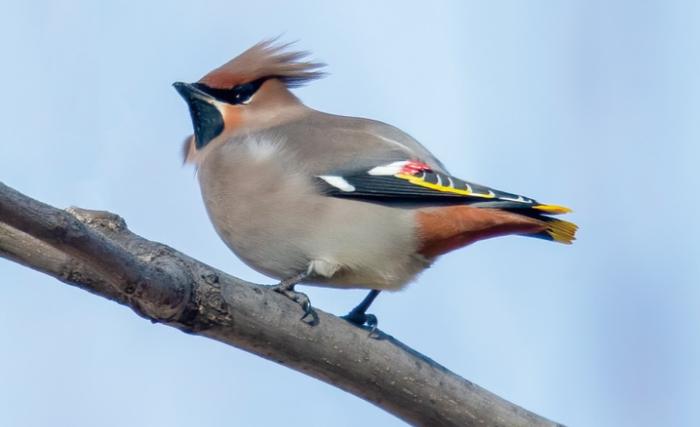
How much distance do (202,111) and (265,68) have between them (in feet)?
1.11

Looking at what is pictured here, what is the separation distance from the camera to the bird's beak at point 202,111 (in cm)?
491

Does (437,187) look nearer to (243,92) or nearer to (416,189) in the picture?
(416,189)

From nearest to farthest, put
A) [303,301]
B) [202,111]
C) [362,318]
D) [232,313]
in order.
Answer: [232,313] < [303,301] < [362,318] < [202,111]

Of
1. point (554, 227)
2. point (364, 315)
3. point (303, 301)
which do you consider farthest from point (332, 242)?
point (303, 301)

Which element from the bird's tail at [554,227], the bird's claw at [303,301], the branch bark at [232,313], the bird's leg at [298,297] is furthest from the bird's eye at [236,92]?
the branch bark at [232,313]

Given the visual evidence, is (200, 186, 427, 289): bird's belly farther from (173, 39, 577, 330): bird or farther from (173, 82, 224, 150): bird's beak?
(173, 82, 224, 150): bird's beak

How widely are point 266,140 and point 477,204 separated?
99 cm

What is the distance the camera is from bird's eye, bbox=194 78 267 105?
495 centimetres

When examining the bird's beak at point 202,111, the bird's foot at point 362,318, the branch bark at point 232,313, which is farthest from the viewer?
the bird's beak at point 202,111

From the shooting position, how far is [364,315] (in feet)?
12.8

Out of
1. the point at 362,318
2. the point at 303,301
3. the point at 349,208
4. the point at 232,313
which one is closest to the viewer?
the point at 232,313

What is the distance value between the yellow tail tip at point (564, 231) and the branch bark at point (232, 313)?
3.02ft

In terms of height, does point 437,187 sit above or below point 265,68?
below

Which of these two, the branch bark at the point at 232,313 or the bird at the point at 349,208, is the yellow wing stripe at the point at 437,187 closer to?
the bird at the point at 349,208
